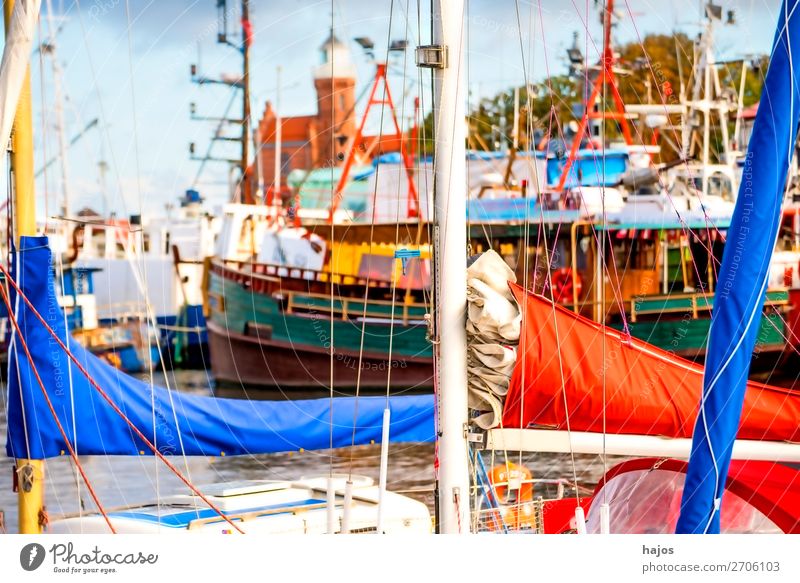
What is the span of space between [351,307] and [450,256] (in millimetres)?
11059

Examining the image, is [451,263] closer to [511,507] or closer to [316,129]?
[511,507]

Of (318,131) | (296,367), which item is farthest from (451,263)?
(318,131)

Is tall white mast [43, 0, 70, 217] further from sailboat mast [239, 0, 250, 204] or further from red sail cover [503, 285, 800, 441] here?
red sail cover [503, 285, 800, 441]

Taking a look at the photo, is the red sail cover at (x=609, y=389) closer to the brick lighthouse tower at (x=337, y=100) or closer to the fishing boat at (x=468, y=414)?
the fishing boat at (x=468, y=414)

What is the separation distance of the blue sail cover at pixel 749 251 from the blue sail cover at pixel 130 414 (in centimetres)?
203

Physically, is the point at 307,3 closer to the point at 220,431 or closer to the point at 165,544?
the point at 220,431

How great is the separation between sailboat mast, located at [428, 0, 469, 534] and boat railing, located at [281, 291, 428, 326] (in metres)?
9.79

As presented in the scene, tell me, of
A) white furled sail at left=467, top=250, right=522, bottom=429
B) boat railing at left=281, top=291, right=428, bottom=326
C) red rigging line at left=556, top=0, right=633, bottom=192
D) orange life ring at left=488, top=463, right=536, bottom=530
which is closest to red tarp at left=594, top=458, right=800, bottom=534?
orange life ring at left=488, top=463, right=536, bottom=530

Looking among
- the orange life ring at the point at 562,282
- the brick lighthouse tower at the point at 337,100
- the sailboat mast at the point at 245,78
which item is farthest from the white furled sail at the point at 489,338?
the brick lighthouse tower at the point at 337,100

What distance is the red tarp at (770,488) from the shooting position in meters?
4.41

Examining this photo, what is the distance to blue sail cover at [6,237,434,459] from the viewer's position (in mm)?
4805

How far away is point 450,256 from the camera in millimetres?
4055

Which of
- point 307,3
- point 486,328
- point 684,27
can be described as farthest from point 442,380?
point 684,27

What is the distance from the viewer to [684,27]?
54.3ft
